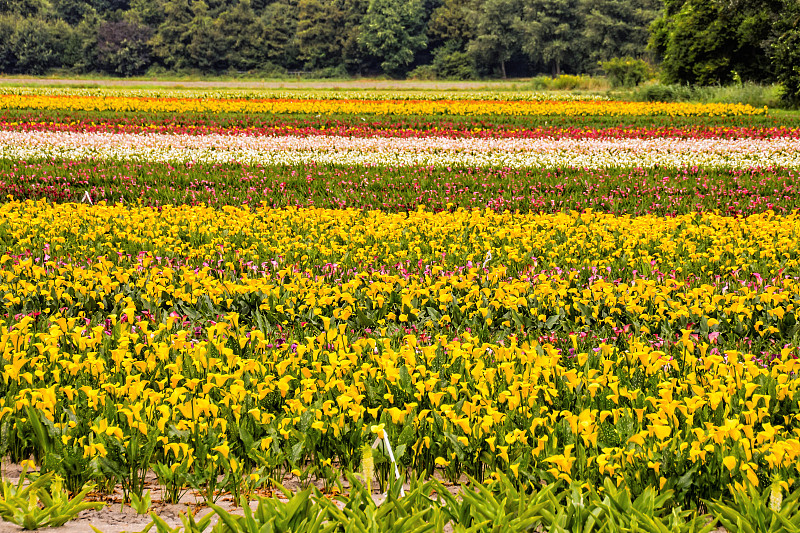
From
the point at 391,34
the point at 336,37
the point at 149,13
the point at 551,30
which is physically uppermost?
the point at 149,13

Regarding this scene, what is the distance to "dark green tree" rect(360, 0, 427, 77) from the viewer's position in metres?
76.9

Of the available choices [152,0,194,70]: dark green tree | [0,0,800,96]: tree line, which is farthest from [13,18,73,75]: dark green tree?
[152,0,194,70]: dark green tree

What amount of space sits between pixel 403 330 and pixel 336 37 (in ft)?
261

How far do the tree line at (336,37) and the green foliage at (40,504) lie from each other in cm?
7142

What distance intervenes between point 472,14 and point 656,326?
7691cm

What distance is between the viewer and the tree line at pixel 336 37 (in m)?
69.8

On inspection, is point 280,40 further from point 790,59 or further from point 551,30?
point 790,59

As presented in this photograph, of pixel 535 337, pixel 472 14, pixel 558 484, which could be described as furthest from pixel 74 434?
pixel 472 14

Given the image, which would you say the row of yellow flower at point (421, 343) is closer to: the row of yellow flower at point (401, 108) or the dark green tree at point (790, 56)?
the row of yellow flower at point (401, 108)

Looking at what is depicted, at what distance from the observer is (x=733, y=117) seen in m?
25.1

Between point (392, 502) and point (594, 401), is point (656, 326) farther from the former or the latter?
point (392, 502)

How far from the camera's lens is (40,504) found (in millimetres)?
2980

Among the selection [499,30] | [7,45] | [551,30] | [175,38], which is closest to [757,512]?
[551,30]

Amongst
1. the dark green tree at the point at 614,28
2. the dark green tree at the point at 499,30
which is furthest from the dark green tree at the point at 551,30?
the dark green tree at the point at 614,28
